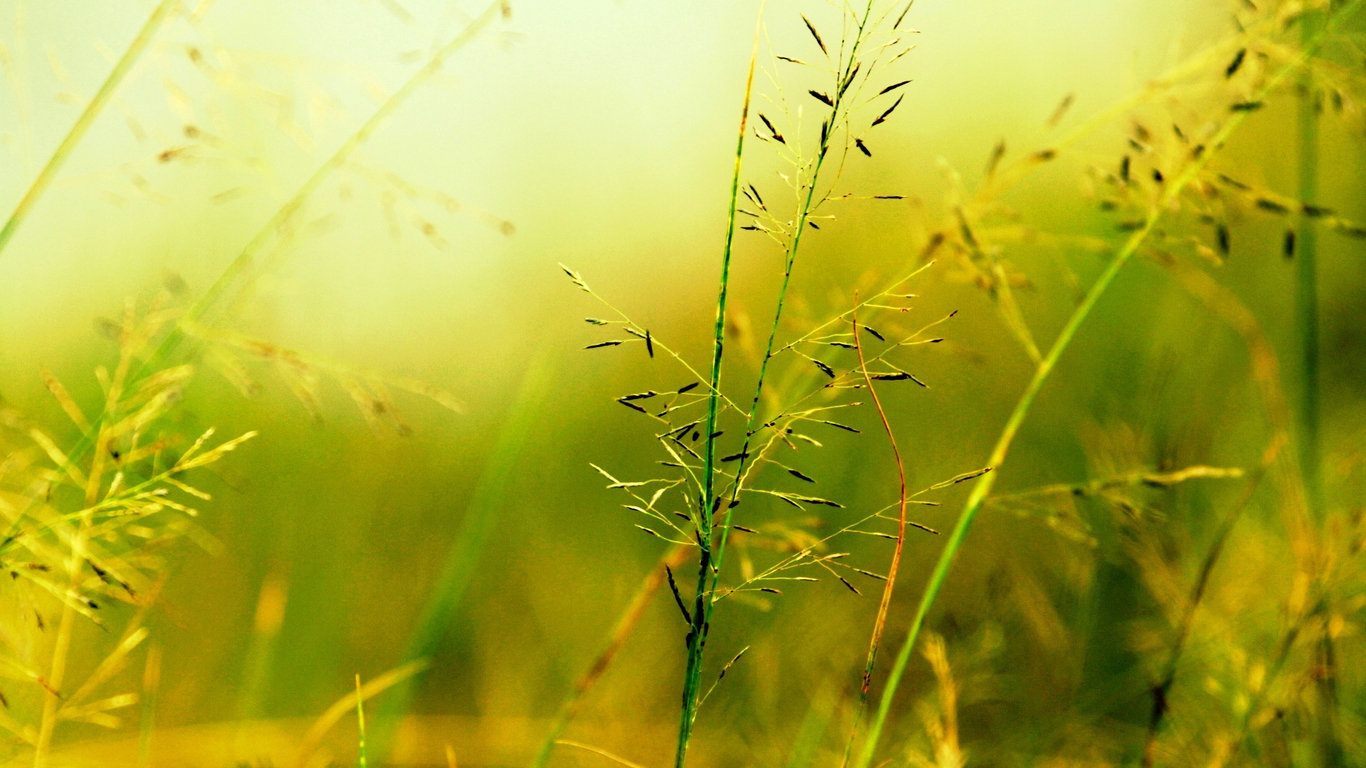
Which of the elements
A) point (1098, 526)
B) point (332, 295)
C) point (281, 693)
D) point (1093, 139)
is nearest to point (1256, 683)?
point (1098, 526)

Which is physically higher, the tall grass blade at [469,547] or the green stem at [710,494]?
the green stem at [710,494]

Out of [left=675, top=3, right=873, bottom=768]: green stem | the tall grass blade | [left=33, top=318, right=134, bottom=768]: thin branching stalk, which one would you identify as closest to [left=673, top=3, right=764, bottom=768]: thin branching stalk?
[left=675, top=3, right=873, bottom=768]: green stem

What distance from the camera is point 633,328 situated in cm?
61

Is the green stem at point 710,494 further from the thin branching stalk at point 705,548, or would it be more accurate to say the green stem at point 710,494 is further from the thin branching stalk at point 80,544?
the thin branching stalk at point 80,544

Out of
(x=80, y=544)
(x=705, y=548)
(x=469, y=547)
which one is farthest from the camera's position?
(x=469, y=547)

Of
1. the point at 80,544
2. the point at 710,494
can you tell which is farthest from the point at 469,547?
the point at 710,494

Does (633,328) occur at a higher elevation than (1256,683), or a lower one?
higher

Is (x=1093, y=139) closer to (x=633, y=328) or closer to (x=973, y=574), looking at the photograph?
(x=973, y=574)

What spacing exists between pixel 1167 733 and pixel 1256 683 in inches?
11.5

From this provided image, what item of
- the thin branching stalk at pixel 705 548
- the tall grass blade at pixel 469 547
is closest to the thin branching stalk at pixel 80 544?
the tall grass blade at pixel 469 547

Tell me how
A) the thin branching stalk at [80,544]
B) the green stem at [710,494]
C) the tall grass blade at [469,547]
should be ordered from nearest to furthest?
1. the green stem at [710,494]
2. the thin branching stalk at [80,544]
3. the tall grass blade at [469,547]

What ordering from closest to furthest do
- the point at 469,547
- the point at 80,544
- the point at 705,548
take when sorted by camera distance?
the point at 705,548 → the point at 80,544 → the point at 469,547

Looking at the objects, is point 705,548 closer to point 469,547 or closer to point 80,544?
point 469,547

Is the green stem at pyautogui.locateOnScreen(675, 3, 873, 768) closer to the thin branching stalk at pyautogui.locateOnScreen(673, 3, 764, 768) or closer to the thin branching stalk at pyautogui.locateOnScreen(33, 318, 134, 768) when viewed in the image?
the thin branching stalk at pyautogui.locateOnScreen(673, 3, 764, 768)
